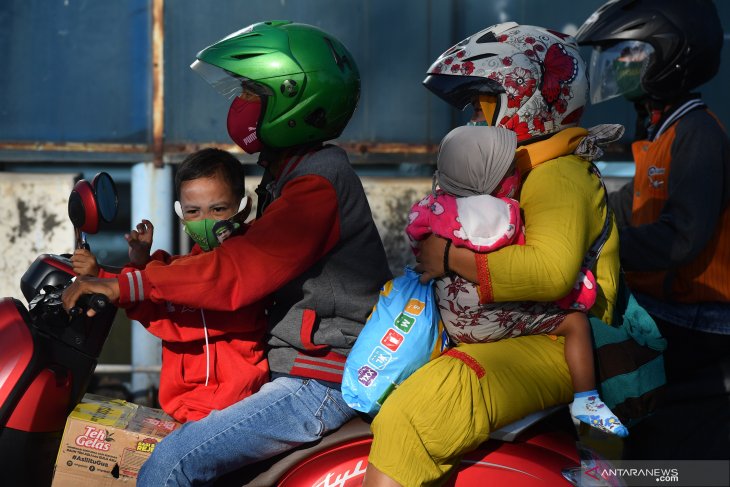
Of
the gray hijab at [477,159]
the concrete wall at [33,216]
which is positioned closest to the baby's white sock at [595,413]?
the gray hijab at [477,159]

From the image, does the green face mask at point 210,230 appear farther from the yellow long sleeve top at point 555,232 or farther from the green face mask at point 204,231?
the yellow long sleeve top at point 555,232

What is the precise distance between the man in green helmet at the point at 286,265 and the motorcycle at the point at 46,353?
7.5 inches

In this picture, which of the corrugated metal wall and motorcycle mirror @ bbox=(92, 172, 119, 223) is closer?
motorcycle mirror @ bbox=(92, 172, 119, 223)

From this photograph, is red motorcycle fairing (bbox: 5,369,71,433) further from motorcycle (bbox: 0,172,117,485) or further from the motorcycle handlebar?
the motorcycle handlebar

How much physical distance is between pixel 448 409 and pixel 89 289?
1.04m

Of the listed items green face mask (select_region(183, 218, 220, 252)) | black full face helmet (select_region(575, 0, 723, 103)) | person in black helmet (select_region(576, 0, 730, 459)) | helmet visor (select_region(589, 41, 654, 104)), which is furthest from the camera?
helmet visor (select_region(589, 41, 654, 104))

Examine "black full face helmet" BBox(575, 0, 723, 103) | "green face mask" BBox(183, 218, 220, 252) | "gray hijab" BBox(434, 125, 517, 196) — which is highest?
"black full face helmet" BBox(575, 0, 723, 103)

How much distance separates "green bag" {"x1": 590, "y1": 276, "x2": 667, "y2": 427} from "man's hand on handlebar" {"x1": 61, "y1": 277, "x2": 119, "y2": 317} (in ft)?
4.57

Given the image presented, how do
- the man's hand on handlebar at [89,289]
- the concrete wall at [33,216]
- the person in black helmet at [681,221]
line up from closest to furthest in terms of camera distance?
the man's hand on handlebar at [89,289], the person in black helmet at [681,221], the concrete wall at [33,216]

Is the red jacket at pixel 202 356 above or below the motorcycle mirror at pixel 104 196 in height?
below

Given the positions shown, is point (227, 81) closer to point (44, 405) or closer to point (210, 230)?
point (210, 230)

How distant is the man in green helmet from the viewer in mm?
2654

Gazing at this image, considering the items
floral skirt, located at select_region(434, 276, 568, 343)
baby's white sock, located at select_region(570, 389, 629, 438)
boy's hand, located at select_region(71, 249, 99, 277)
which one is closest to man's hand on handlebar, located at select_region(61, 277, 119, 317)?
boy's hand, located at select_region(71, 249, 99, 277)

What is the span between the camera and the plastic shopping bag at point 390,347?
264 cm
